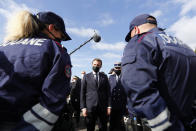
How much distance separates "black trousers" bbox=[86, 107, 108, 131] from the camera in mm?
3627

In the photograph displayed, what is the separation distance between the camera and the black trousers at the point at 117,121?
4.30 m

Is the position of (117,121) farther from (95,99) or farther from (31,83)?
(31,83)

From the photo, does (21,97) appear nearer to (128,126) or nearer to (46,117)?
(46,117)

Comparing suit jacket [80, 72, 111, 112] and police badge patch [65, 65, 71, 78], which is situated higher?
police badge patch [65, 65, 71, 78]

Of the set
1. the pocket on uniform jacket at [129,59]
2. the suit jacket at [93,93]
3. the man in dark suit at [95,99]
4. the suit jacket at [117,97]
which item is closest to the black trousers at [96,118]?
the man in dark suit at [95,99]

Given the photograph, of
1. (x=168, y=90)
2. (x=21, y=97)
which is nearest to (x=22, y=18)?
(x=21, y=97)

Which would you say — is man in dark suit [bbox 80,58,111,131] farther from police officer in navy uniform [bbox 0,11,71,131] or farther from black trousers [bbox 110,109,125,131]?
police officer in navy uniform [bbox 0,11,71,131]

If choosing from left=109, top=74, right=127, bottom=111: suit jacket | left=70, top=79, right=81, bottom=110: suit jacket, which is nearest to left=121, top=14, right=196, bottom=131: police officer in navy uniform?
left=109, top=74, right=127, bottom=111: suit jacket

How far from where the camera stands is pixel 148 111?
3.74 feet

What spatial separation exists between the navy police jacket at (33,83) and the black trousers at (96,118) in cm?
259

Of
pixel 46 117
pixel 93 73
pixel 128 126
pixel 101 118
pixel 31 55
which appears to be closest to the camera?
pixel 46 117

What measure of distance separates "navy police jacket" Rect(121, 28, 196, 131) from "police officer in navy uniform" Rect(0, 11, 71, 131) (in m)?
0.63

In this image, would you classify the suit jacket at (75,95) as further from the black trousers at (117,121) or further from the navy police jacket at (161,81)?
the navy police jacket at (161,81)

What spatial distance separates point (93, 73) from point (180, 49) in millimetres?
2912
